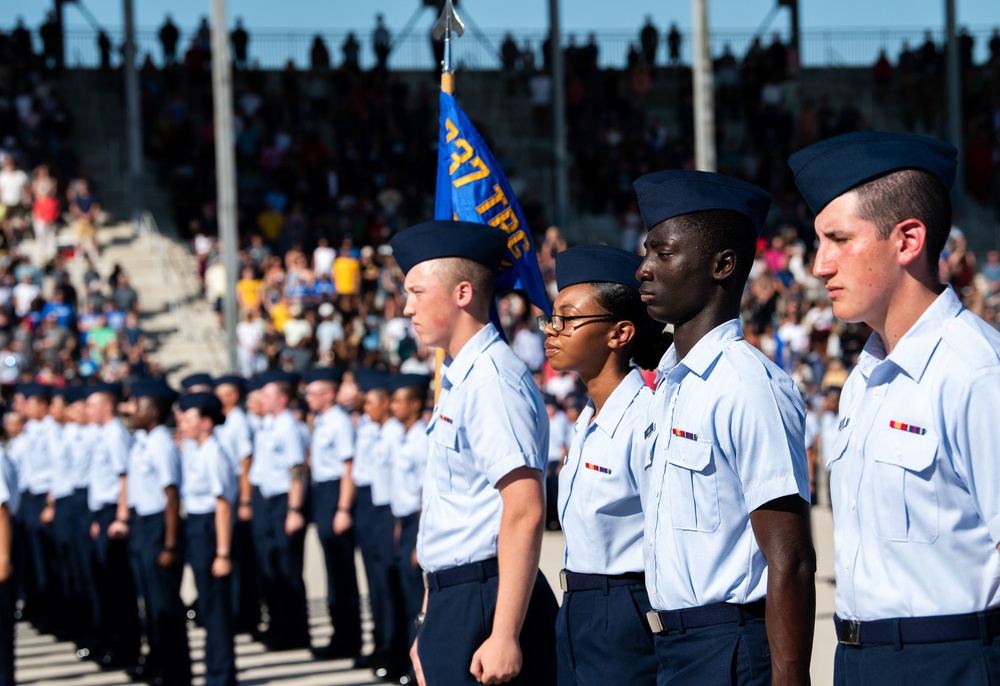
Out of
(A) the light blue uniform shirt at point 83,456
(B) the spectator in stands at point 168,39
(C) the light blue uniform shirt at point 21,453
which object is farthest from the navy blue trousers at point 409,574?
(B) the spectator in stands at point 168,39

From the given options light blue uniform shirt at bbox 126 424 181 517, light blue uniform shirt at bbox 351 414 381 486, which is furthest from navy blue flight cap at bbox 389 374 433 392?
light blue uniform shirt at bbox 126 424 181 517

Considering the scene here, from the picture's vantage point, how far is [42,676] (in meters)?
10.7

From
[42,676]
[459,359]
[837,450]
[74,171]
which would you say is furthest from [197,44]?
[837,450]

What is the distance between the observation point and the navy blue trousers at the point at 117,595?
10.9 metres

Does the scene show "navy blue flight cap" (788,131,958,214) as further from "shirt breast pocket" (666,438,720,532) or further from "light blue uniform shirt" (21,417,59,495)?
"light blue uniform shirt" (21,417,59,495)

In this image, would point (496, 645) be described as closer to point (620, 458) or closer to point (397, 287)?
point (620, 458)

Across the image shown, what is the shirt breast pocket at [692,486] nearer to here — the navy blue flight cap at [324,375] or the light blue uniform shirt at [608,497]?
the light blue uniform shirt at [608,497]

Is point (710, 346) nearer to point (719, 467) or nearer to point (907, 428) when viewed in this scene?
point (719, 467)

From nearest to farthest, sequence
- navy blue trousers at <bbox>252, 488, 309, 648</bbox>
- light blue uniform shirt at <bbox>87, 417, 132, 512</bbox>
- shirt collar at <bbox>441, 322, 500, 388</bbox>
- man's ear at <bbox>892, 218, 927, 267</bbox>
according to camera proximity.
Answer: man's ear at <bbox>892, 218, 927, 267</bbox> < shirt collar at <bbox>441, 322, 500, 388</bbox> < light blue uniform shirt at <bbox>87, 417, 132, 512</bbox> < navy blue trousers at <bbox>252, 488, 309, 648</bbox>

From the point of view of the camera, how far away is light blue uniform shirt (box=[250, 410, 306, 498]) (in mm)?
11266

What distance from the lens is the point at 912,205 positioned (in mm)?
3049

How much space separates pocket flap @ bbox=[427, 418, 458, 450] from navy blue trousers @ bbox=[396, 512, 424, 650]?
426 centimetres

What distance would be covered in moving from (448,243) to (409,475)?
492cm

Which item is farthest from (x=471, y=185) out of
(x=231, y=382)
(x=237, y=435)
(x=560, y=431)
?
(x=560, y=431)
